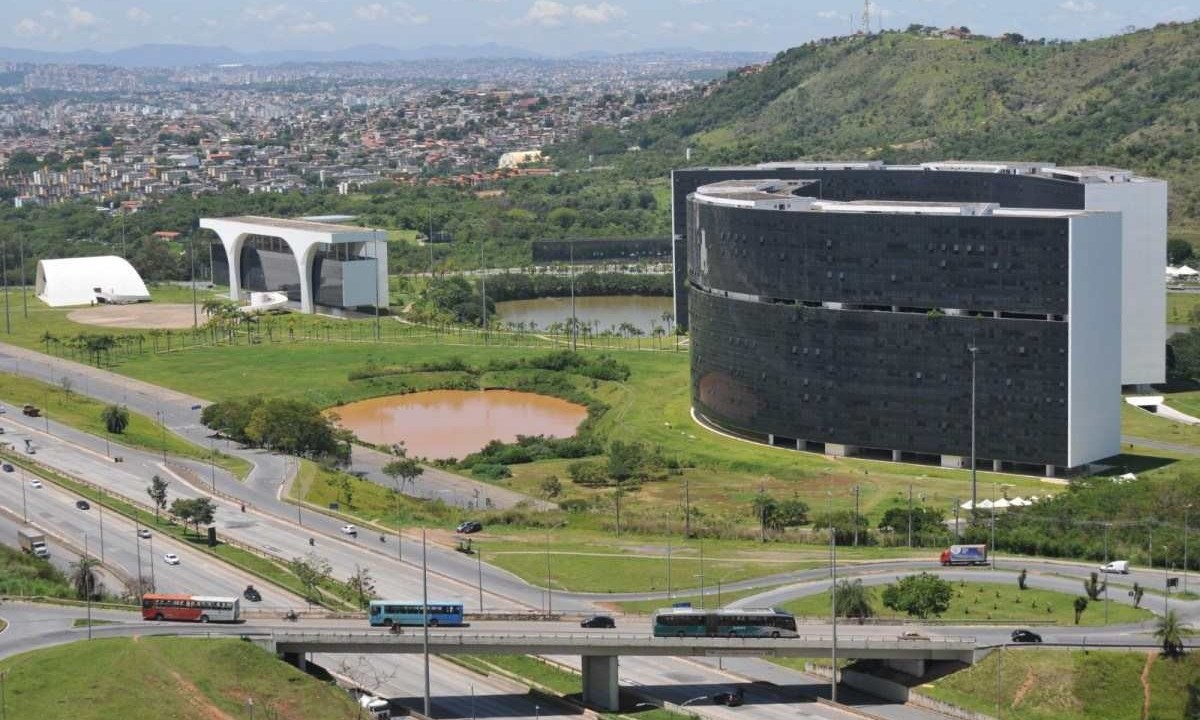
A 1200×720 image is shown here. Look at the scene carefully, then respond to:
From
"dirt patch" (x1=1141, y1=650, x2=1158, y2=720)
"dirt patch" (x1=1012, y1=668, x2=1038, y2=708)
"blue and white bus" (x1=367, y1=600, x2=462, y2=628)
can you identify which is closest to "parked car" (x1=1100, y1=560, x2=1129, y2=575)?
"dirt patch" (x1=1141, y1=650, x2=1158, y2=720)

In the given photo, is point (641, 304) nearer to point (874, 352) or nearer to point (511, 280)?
point (511, 280)

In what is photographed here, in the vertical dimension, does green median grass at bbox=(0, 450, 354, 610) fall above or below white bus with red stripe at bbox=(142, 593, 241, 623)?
below

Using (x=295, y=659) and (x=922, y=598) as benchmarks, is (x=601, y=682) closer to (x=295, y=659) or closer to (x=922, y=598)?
(x=295, y=659)

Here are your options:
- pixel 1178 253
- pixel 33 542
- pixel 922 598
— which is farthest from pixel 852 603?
pixel 1178 253

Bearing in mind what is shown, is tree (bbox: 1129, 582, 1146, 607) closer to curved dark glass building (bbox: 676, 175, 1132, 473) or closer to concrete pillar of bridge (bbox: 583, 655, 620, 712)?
concrete pillar of bridge (bbox: 583, 655, 620, 712)

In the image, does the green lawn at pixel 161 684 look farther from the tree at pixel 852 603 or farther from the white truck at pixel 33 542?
the white truck at pixel 33 542

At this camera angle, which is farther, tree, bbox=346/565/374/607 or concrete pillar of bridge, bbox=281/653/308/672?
tree, bbox=346/565/374/607
